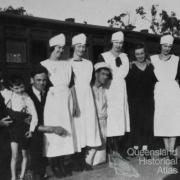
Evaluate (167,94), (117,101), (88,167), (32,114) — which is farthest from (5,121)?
(167,94)

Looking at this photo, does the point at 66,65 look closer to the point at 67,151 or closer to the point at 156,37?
the point at 67,151

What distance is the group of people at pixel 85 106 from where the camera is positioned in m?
3.62

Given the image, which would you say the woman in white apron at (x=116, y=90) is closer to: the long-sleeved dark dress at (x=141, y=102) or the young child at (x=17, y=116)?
the long-sleeved dark dress at (x=141, y=102)

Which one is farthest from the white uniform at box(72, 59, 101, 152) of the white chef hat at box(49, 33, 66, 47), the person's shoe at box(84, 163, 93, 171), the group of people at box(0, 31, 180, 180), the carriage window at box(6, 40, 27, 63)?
the carriage window at box(6, 40, 27, 63)

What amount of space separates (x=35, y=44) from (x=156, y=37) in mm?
5017

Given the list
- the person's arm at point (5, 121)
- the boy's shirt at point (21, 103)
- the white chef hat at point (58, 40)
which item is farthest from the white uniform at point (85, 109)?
the person's arm at point (5, 121)

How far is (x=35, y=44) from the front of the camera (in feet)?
23.6

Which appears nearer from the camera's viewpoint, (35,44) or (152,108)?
(152,108)

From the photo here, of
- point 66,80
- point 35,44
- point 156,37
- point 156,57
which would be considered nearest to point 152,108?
point 156,57

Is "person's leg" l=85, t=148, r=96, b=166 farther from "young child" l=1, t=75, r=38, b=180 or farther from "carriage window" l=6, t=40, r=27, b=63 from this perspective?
"carriage window" l=6, t=40, r=27, b=63

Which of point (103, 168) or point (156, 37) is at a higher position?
point (156, 37)

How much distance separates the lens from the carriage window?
6.35m

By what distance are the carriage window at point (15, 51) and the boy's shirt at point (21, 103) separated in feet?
8.93

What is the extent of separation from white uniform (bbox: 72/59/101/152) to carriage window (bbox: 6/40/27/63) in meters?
2.28
